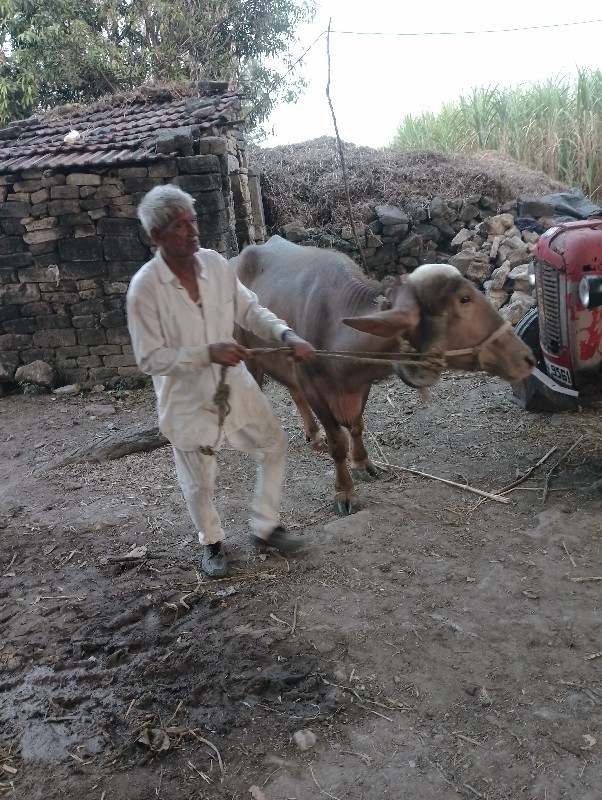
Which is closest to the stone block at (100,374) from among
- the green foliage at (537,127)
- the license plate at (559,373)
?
the license plate at (559,373)

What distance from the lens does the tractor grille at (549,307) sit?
4.21 metres

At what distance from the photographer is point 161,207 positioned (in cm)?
282

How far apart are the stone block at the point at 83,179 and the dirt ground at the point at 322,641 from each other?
12.6ft

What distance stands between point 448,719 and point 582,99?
11.0 metres

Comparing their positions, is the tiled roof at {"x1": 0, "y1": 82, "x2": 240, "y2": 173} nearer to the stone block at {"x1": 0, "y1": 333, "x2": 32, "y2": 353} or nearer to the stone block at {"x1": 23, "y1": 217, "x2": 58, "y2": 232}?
the stone block at {"x1": 23, "y1": 217, "x2": 58, "y2": 232}

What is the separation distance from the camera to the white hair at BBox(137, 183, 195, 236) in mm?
2820

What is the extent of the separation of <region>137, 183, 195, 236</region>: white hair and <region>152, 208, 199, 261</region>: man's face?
0.06ft

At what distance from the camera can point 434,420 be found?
5.52 metres

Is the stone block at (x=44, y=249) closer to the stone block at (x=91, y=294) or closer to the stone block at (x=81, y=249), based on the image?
the stone block at (x=81, y=249)

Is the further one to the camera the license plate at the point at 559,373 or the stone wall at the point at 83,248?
the stone wall at the point at 83,248

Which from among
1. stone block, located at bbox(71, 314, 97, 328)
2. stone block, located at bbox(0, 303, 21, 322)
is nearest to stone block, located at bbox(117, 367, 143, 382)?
stone block, located at bbox(71, 314, 97, 328)

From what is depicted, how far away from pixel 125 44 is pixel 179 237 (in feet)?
37.4

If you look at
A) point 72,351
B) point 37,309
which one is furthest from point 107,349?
point 37,309

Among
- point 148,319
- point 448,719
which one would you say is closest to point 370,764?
point 448,719
